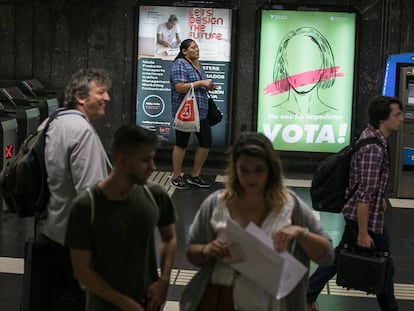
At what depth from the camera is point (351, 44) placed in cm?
910

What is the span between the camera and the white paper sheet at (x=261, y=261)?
2.28m

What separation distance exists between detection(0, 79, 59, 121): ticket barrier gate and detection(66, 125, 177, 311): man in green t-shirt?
18.9 feet

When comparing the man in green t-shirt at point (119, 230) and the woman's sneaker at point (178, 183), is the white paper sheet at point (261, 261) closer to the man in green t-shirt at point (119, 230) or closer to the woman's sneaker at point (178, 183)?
the man in green t-shirt at point (119, 230)

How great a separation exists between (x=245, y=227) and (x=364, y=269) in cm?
167

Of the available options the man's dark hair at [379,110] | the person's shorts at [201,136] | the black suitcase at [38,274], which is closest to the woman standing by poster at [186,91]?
the person's shorts at [201,136]

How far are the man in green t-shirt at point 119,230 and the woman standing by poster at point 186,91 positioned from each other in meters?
5.15

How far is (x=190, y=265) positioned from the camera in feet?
17.1

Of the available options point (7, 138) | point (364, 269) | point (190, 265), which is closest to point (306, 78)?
point (7, 138)

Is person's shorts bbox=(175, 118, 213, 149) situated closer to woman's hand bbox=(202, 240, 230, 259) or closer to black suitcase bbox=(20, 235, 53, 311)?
black suitcase bbox=(20, 235, 53, 311)

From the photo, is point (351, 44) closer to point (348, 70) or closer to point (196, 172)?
point (348, 70)

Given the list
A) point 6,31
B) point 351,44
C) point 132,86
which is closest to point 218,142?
point 132,86

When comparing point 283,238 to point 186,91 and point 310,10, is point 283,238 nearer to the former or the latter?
point 186,91

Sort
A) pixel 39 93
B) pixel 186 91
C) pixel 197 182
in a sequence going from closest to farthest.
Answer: pixel 186 91, pixel 197 182, pixel 39 93

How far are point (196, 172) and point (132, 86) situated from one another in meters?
1.94
